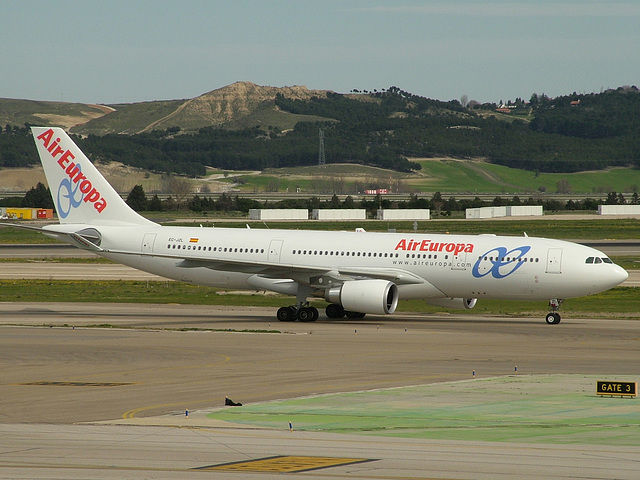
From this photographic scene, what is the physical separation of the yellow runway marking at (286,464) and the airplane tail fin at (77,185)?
33598 millimetres

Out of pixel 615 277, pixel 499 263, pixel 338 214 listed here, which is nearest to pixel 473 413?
pixel 499 263

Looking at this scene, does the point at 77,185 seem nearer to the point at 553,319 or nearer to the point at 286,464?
the point at 553,319

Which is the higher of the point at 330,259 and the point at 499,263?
the point at 499,263

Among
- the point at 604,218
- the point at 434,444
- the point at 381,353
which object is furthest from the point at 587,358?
the point at 604,218

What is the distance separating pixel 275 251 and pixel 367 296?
6.03 meters

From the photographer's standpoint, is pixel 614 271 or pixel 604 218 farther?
pixel 604 218

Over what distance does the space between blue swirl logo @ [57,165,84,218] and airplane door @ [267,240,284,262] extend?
35.1 feet

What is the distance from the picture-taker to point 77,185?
155ft

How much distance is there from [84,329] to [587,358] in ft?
67.0

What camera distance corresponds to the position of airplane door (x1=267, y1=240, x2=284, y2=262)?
44266 mm

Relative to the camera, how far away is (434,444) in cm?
1691

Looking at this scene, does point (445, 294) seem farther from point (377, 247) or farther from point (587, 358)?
point (587, 358)

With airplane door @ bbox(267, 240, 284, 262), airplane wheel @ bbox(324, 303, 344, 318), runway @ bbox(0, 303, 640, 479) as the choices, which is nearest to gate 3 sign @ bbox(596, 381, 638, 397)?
runway @ bbox(0, 303, 640, 479)

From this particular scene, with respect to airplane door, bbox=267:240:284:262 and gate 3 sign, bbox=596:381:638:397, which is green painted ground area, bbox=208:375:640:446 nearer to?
gate 3 sign, bbox=596:381:638:397
